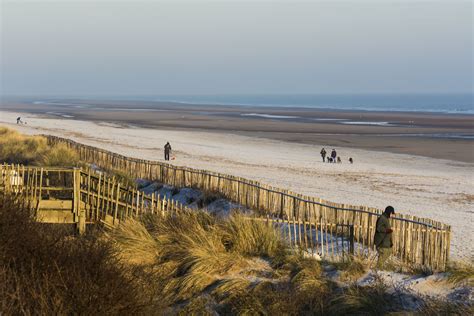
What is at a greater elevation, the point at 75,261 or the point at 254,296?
the point at 75,261

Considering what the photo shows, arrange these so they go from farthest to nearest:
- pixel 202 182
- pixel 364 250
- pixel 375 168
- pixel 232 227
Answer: pixel 375 168 < pixel 202 182 < pixel 364 250 < pixel 232 227

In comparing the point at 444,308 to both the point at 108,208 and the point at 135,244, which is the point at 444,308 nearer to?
the point at 135,244

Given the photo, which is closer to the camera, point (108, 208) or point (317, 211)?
point (108, 208)

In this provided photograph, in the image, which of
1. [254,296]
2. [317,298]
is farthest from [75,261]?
[317,298]

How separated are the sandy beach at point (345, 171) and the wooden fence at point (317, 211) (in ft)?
8.71

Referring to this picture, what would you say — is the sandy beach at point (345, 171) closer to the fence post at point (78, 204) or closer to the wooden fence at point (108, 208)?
the wooden fence at point (108, 208)

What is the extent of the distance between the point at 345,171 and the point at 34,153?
14.9 meters

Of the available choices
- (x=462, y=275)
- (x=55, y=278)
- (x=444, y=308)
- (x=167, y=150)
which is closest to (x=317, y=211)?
(x=462, y=275)

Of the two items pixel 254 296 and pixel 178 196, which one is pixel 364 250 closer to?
pixel 254 296

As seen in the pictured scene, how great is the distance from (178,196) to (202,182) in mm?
847

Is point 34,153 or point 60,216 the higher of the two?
point 34,153

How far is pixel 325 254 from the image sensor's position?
1132 centimetres

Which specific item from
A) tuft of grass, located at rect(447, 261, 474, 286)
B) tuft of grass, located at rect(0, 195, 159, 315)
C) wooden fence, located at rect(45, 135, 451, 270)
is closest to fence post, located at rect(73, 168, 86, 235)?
wooden fence, located at rect(45, 135, 451, 270)

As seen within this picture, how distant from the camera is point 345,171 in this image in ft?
107
